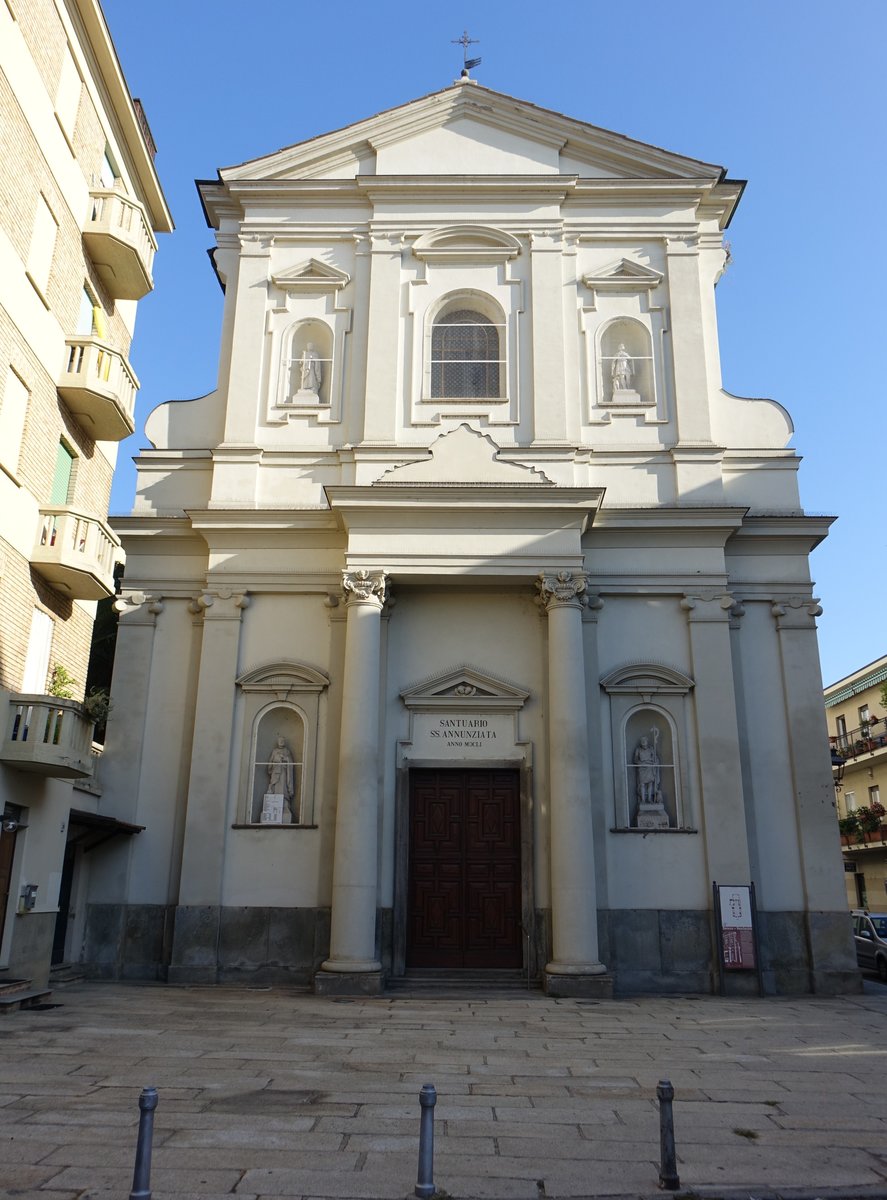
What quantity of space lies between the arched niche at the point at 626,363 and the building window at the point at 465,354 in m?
2.15

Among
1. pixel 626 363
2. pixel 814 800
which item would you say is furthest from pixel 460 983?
pixel 626 363

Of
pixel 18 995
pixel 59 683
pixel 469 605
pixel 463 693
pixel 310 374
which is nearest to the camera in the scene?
pixel 18 995

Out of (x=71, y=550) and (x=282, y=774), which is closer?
(x=71, y=550)

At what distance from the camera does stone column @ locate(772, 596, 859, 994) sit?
16844mm

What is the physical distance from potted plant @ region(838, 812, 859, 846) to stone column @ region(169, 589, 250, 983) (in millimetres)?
35002

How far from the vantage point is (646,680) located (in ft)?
59.4

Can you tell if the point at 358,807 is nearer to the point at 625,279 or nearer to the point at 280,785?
the point at 280,785

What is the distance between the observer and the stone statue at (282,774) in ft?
58.4

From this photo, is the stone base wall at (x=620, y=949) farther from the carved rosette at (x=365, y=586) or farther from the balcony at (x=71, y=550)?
the balcony at (x=71, y=550)

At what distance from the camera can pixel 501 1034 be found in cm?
1241

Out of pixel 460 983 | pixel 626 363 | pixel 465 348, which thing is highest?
pixel 465 348

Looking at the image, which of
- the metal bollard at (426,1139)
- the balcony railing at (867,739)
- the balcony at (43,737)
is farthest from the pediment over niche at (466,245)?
the balcony railing at (867,739)

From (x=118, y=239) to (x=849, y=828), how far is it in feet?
130

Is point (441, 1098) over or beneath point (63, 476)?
beneath
